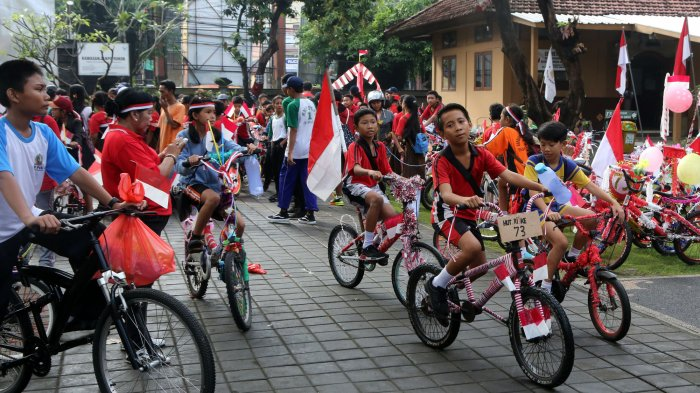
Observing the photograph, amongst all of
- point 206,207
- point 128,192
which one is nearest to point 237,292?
point 206,207

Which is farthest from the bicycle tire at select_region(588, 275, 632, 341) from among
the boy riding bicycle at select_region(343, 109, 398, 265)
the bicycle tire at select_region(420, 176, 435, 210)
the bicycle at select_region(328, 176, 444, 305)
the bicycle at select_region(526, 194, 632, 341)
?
the bicycle tire at select_region(420, 176, 435, 210)

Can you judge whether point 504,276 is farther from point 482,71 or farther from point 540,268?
point 482,71

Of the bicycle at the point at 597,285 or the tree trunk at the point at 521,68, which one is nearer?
the bicycle at the point at 597,285

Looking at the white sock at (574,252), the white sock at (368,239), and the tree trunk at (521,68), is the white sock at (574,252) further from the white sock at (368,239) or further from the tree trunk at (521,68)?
the tree trunk at (521,68)

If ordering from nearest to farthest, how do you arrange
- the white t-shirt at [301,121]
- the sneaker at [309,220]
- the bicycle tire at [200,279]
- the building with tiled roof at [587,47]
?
the bicycle tire at [200,279] < the white t-shirt at [301,121] < the sneaker at [309,220] < the building with tiled roof at [587,47]

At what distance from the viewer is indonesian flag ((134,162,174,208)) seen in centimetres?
448

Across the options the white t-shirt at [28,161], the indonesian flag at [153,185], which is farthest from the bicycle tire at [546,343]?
the white t-shirt at [28,161]

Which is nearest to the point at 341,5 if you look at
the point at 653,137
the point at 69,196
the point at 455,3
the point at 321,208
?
the point at 455,3

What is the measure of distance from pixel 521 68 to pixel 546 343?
9.40m

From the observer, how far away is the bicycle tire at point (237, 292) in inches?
229

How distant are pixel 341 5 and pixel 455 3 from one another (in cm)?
405

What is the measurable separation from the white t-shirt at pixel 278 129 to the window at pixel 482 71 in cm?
1362

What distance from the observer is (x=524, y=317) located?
474 centimetres

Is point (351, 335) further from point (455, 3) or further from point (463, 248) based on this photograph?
point (455, 3)
